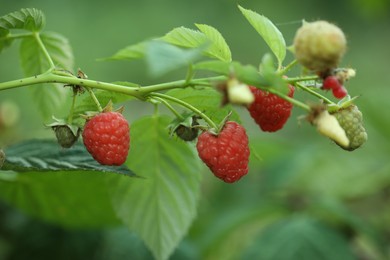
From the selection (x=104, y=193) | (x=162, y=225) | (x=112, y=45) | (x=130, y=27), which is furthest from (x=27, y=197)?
(x=130, y=27)

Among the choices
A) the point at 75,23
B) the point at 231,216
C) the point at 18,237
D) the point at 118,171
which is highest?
the point at 118,171

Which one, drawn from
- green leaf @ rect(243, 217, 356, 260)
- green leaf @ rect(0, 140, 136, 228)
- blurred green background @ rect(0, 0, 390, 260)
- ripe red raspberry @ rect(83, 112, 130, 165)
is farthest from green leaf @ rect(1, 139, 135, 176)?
green leaf @ rect(243, 217, 356, 260)

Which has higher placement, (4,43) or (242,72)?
(242,72)

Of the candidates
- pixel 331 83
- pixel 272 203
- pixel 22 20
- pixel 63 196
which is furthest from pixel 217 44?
pixel 272 203

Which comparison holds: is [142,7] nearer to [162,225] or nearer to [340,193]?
[340,193]

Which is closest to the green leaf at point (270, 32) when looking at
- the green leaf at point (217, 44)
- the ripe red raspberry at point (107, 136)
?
the green leaf at point (217, 44)

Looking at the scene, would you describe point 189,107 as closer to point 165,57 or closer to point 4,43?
point 165,57
